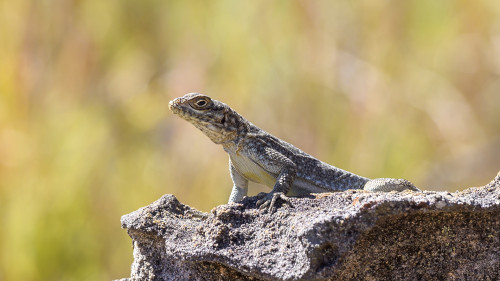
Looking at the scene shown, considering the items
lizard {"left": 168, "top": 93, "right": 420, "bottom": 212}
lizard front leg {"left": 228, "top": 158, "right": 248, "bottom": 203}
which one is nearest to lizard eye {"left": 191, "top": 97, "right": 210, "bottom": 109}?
lizard {"left": 168, "top": 93, "right": 420, "bottom": 212}

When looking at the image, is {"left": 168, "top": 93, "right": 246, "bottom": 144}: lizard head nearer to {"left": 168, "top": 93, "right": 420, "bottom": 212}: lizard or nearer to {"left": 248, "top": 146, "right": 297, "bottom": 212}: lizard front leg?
{"left": 168, "top": 93, "right": 420, "bottom": 212}: lizard

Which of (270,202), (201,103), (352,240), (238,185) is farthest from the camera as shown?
(238,185)

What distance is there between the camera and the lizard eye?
379 centimetres

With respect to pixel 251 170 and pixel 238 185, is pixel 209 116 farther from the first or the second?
pixel 238 185

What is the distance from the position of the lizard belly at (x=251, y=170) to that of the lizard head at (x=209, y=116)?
0.15 metres

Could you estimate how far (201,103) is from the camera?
383 centimetres

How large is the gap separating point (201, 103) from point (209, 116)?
0.10 m

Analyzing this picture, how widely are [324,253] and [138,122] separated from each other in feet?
23.0

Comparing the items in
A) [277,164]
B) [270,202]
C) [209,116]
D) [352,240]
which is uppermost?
[209,116]

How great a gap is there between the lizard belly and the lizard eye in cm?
42

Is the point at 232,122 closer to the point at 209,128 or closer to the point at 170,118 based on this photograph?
the point at 209,128

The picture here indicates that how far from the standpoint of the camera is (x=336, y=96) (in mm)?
8750

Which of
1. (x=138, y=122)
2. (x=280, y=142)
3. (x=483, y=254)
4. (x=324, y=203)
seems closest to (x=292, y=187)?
(x=280, y=142)

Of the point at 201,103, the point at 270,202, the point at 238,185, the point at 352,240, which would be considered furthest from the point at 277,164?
the point at 352,240
